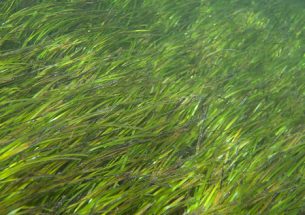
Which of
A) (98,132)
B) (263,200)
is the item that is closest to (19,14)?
(98,132)

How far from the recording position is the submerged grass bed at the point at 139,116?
6.73ft

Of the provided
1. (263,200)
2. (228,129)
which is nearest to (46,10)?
(228,129)

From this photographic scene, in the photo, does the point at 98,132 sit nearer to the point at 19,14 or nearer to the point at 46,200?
the point at 46,200

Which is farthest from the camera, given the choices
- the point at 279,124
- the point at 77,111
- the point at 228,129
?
the point at 279,124

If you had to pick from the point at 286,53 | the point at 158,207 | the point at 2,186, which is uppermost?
the point at 2,186

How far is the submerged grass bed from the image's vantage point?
2.05m

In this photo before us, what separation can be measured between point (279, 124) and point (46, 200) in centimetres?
177

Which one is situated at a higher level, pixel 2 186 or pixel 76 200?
pixel 2 186

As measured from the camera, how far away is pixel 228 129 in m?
2.77

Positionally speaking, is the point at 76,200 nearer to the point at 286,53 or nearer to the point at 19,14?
the point at 19,14

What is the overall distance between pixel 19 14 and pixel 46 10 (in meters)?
0.30

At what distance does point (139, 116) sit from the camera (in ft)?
8.52

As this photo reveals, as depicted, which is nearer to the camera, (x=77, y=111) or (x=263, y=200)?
(x=263, y=200)

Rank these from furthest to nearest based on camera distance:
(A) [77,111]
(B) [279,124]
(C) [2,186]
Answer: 1. (B) [279,124]
2. (A) [77,111]
3. (C) [2,186]
